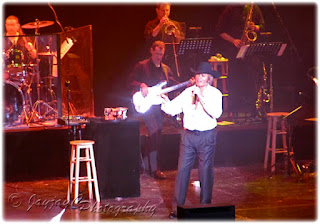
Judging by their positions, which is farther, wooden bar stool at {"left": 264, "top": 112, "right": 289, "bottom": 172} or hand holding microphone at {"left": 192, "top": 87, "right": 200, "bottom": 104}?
wooden bar stool at {"left": 264, "top": 112, "right": 289, "bottom": 172}

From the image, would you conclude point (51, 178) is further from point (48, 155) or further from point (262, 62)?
point (262, 62)

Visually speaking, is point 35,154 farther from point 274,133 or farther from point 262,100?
point 262,100

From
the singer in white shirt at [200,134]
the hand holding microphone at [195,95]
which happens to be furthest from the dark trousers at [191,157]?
the hand holding microphone at [195,95]

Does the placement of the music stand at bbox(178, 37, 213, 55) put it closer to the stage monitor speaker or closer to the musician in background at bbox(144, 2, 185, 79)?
the musician in background at bbox(144, 2, 185, 79)

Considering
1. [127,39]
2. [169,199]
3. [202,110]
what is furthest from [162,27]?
[202,110]

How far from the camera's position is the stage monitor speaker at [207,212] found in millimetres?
6672

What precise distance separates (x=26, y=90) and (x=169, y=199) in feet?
11.1

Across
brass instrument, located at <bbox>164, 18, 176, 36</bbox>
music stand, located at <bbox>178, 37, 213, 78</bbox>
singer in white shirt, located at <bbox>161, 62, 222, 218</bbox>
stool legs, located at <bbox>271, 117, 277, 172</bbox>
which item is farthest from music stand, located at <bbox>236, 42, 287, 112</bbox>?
singer in white shirt, located at <bbox>161, 62, 222, 218</bbox>

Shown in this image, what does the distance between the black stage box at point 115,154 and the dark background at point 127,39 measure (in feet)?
12.1

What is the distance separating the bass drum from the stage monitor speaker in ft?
16.8

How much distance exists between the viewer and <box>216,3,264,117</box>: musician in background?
12844 mm

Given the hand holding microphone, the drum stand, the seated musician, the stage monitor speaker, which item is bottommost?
the stage monitor speaker

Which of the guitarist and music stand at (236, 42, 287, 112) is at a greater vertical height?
music stand at (236, 42, 287, 112)

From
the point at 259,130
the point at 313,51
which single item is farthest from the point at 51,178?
the point at 313,51
